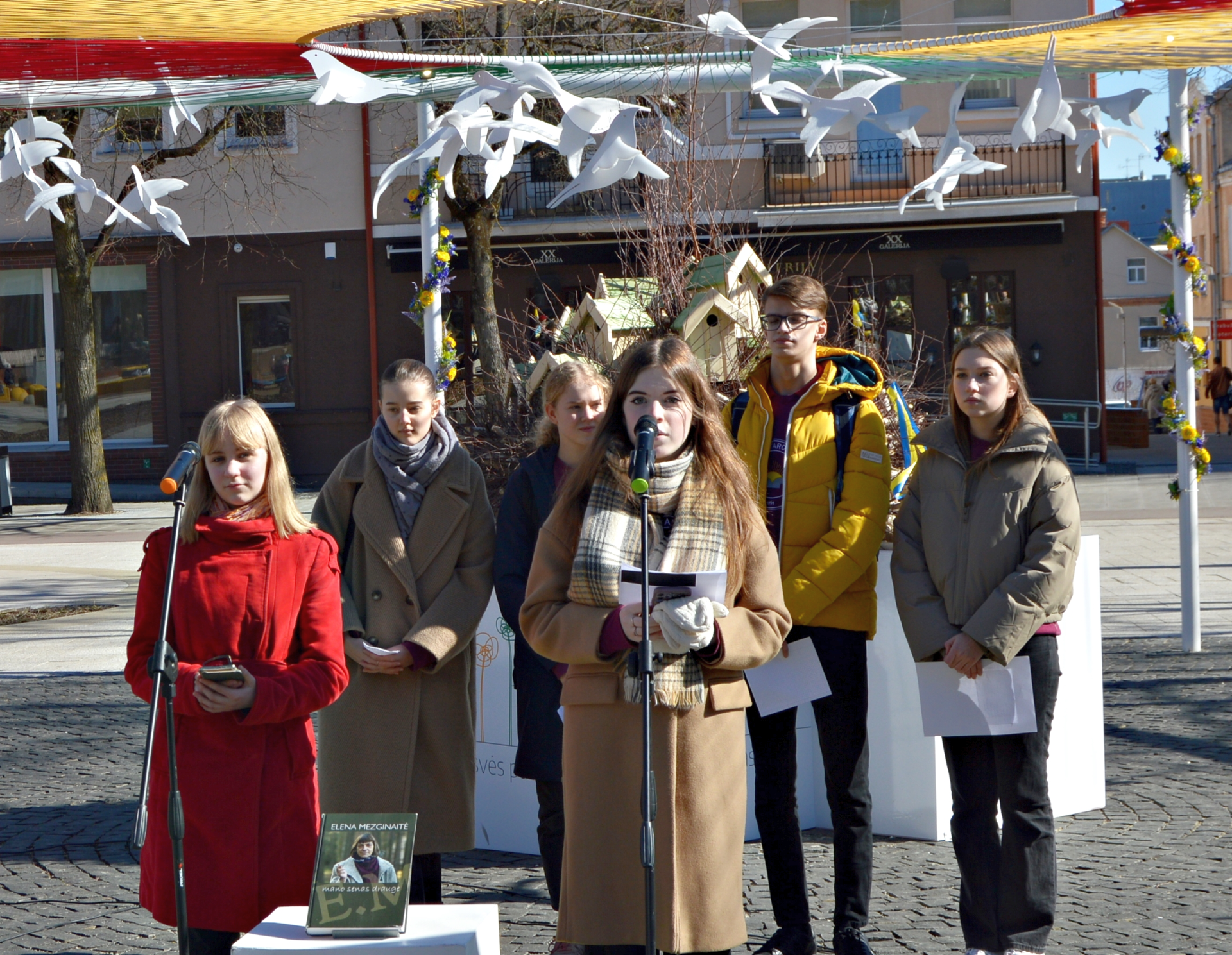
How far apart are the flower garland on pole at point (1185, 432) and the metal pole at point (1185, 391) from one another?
0.03m

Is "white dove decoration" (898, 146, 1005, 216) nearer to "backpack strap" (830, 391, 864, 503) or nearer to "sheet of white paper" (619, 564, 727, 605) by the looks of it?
"backpack strap" (830, 391, 864, 503)

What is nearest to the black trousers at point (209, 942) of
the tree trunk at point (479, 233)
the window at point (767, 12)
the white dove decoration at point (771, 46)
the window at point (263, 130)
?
the white dove decoration at point (771, 46)

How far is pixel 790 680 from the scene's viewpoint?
4.12 metres

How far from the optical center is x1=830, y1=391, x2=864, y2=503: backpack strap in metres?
4.30

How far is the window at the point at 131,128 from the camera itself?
16.1 meters

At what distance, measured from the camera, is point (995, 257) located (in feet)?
76.5

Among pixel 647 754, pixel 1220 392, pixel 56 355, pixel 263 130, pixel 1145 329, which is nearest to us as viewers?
pixel 647 754

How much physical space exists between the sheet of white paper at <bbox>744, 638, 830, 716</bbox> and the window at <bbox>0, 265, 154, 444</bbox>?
22420 mm

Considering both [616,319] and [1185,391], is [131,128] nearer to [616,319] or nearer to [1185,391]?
[616,319]

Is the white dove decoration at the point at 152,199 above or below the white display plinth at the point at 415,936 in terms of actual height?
above

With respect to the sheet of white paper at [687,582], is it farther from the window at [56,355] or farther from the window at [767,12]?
the window at [56,355]

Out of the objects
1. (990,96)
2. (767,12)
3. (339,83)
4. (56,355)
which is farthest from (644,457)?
(56,355)

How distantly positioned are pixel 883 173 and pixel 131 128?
41.1 ft

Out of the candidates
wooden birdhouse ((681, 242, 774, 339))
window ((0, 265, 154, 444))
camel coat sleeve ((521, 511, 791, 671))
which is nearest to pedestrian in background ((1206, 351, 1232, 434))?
window ((0, 265, 154, 444))
